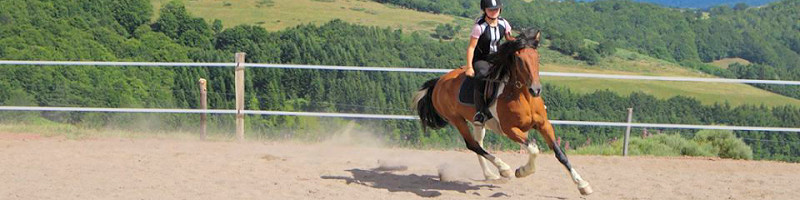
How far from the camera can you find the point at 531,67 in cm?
673

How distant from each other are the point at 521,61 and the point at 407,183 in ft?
6.32

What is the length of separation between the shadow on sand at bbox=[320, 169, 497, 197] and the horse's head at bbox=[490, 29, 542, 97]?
1.18 meters

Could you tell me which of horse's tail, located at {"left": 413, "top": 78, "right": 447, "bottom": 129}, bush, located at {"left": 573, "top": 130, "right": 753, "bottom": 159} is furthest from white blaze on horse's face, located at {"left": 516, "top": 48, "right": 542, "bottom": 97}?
bush, located at {"left": 573, "top": 130, "right": 753, "bottom": 159}

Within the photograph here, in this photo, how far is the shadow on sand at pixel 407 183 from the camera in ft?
25.7

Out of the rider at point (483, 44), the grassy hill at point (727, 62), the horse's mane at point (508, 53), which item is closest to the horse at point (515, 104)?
the horse's mane at point (508, 53)

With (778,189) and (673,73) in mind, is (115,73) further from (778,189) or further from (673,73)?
(673,73)

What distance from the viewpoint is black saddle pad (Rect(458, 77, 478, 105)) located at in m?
7.79

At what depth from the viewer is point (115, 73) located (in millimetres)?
27266

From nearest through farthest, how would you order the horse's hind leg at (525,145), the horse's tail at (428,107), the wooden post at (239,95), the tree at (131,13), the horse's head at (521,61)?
the horse's head at (521,61), the horse's hind leg at (525,145), the horse's tail at (428,107), the wooden post at (239,95), the tree at (131,13)

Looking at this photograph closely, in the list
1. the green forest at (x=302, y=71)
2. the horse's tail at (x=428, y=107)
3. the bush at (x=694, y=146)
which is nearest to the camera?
the horse's tail at (x=428, y=107)

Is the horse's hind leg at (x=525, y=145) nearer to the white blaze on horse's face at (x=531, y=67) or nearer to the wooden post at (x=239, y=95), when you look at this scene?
the white blaze on horse's face at (x=531, y=67)

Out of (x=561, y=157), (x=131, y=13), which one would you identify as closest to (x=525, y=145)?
(x=561, y=157)

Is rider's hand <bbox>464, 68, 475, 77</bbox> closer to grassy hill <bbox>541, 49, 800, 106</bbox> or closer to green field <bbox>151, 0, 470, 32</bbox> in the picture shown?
grassy hill <bbox>541, 49, 800, 106</bbox>

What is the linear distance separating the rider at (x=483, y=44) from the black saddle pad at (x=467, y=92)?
0.18m
